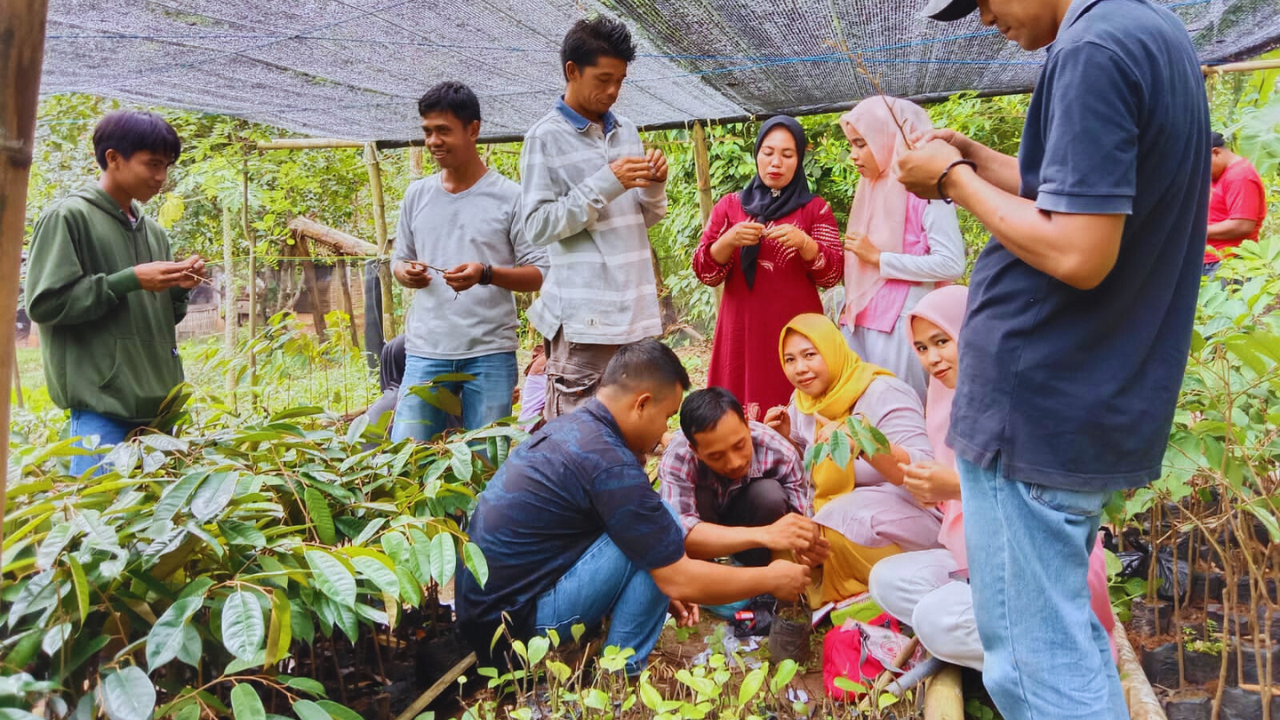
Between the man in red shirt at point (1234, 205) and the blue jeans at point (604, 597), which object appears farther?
the man in red shirt at point (1234, 205)

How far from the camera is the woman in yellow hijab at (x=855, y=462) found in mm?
2691

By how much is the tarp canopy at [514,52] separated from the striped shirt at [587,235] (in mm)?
631

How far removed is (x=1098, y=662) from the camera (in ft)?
4.93

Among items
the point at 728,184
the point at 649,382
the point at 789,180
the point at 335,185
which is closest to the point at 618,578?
the point at 649,382

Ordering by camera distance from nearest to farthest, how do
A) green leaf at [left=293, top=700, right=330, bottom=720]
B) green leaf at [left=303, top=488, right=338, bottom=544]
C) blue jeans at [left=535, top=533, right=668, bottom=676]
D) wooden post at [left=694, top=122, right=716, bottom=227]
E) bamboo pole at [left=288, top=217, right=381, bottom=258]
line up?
green leaf at [left=293, top=700, right=330, bottom=720], green leaf at [left=303, top=488, right=338, bottom=544], blue jeans at [left=535, top=533, right=668, bottom=676], wooden post at [left=694, top=122, right=716, bottom=227], bamboo pole at [left=288, top=217, right=381, bottom=258]

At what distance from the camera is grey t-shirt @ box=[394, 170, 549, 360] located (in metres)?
3.23

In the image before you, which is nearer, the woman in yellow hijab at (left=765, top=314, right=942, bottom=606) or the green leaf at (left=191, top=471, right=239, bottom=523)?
the green leaf at (left=191, top=471, right=239, bottom=523)

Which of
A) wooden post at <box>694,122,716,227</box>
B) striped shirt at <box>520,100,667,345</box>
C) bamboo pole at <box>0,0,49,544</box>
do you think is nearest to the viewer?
bamboo pole at <box>0,0,49,544</box>

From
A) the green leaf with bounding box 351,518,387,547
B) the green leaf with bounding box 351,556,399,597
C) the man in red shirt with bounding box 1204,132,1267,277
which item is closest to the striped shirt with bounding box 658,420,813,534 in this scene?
the green leaf with bounding box 351,518,387,547

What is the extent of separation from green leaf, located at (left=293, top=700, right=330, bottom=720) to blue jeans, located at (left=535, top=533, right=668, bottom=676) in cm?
81

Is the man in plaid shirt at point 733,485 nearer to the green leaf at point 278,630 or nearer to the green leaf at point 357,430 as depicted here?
the green leaf at point 357,430

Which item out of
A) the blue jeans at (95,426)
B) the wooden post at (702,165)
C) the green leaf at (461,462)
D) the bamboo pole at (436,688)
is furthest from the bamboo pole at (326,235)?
the bamboo pole at (436,688)

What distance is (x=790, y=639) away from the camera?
104 inches

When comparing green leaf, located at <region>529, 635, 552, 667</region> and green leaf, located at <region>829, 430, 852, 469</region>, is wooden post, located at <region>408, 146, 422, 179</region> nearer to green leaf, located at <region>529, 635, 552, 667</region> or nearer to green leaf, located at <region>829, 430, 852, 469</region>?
green leaf, located at <region>829, 430, 852, 469</region>
